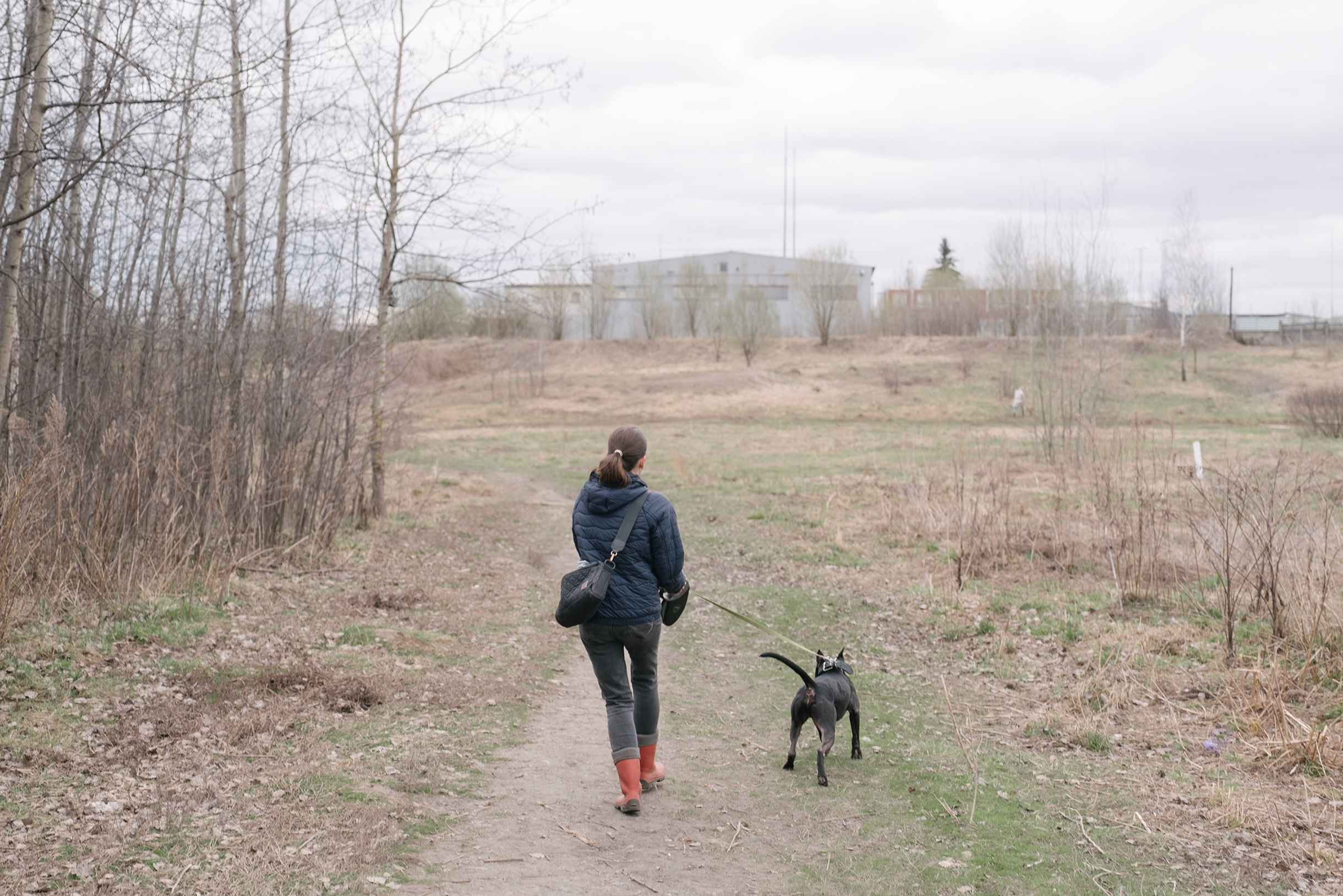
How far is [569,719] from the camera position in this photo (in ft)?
22.0

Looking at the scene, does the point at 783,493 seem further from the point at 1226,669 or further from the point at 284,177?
the point at 1226,669

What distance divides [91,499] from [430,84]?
8.18 meters

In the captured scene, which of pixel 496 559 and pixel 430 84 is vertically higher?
pixel 430 84

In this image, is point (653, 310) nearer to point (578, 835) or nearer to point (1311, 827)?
point (578, 835)

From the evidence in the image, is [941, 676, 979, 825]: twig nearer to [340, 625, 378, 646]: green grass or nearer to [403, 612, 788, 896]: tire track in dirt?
[403, 612, 788, 896]: tire track in dirt

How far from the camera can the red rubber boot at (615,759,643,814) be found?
16.4 feet

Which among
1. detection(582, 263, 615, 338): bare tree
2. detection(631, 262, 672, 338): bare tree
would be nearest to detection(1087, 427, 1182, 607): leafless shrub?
detection(582, 263, 615, 338): bare tree

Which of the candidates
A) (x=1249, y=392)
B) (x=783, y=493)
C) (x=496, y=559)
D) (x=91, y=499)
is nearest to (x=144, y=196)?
(x=91, y=499)

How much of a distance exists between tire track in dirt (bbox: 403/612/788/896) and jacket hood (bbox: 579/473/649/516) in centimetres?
155

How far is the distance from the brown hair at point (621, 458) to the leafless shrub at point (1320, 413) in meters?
29.6

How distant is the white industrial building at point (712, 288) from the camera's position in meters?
62.7

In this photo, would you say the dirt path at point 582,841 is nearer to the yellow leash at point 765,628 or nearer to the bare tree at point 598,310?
the yellow leash at point 765,628

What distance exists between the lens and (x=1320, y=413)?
30250mm

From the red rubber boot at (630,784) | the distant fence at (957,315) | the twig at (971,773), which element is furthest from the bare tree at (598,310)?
the red rubber boot at (630,784)
